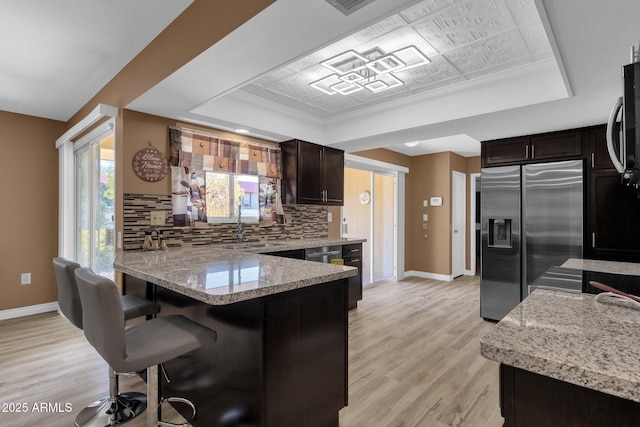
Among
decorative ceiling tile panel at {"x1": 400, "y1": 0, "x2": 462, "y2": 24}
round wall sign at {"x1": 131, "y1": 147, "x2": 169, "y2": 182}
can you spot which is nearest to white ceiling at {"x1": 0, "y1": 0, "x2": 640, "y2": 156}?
decorative ceiling tile panel at {"x1": 400, "y1": 0, "x2": 462, "y2": 24}

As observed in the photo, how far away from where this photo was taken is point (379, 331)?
3.49 m

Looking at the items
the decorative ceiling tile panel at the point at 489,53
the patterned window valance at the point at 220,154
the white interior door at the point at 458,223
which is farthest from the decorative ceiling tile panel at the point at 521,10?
the white interior door at the point at 458,223

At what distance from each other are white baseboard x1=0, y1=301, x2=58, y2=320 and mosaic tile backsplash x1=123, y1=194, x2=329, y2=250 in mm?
2311

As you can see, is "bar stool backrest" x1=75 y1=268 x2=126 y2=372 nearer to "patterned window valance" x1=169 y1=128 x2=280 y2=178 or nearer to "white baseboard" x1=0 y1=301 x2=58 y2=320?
"patterned window valance" x1=169 y1=128 x2=280 y2=178

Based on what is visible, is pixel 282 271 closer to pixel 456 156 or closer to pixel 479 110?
pixel 479 110

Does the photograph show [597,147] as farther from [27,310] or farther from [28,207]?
[27,310]

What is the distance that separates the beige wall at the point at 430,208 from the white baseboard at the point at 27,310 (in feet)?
17.3

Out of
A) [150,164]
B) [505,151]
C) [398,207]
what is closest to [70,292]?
[150,164]

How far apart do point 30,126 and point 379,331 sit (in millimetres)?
4869

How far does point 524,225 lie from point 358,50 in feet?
8.77

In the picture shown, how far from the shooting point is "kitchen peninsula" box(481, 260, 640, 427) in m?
0.62

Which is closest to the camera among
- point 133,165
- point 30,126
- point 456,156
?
point 133,165

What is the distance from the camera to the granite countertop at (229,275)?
1336mm

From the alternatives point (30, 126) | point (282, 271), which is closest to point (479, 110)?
point (282, 271)
